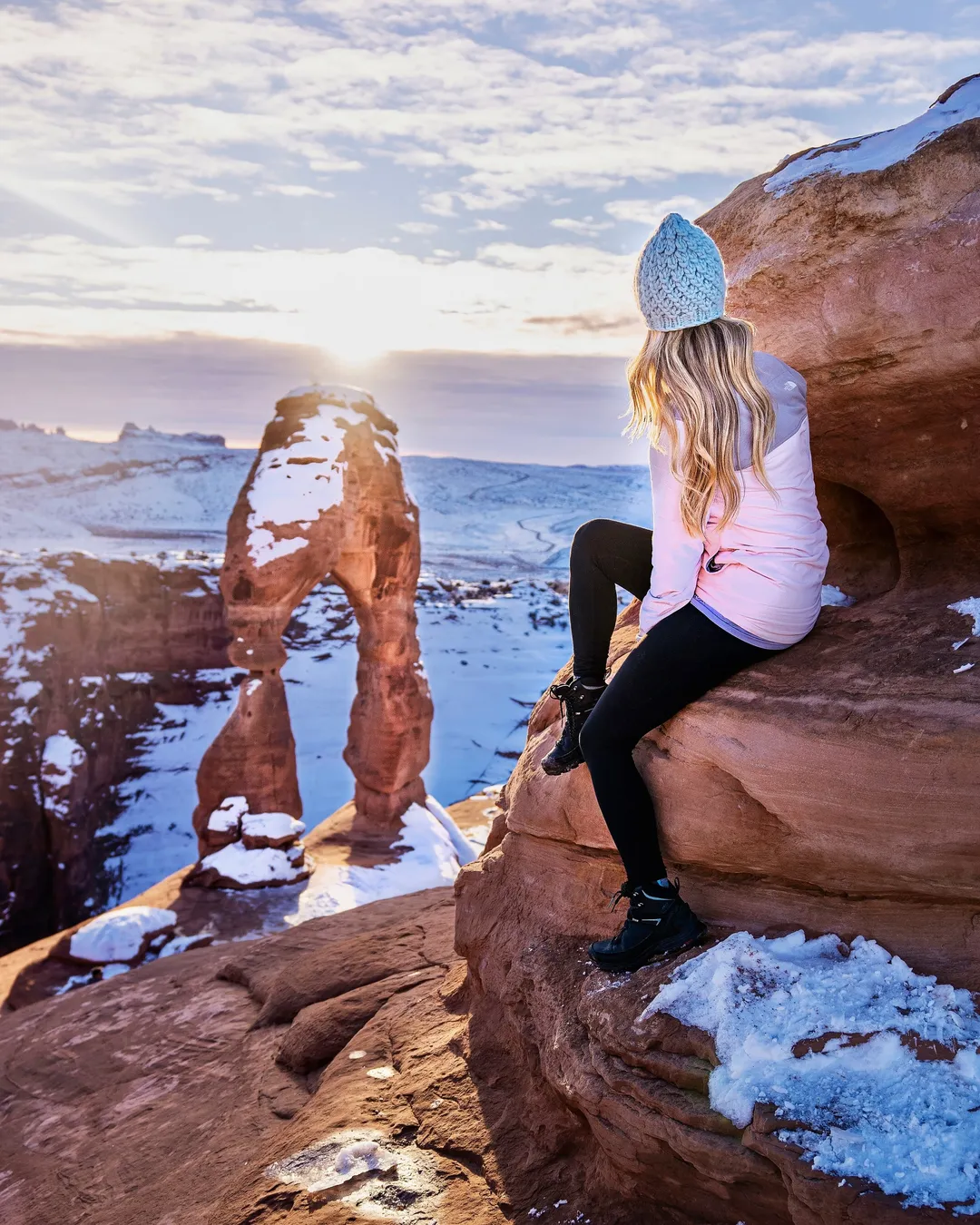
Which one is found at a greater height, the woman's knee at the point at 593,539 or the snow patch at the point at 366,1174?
the woman's knee at the point at 593,539

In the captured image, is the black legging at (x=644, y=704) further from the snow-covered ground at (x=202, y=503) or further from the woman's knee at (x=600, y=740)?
the snow-covered ground at (x=202, y=503)

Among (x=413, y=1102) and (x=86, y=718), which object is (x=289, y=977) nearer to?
(x=413, y=1102)

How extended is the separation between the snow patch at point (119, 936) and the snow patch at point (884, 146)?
879 cm

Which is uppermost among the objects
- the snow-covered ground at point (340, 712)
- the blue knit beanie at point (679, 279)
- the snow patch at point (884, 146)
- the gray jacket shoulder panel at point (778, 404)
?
the snow patch at point (884, 146)

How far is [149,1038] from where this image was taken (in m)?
4.79

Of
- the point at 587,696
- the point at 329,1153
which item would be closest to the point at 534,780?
the point at 587,696

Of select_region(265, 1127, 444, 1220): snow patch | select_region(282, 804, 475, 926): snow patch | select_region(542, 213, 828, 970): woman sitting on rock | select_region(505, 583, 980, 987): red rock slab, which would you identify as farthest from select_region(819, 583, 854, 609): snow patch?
select_region(282, 804, 475, 926): snow patch

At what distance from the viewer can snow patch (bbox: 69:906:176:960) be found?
29.5ft

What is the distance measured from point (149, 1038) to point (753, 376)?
446 centimetres

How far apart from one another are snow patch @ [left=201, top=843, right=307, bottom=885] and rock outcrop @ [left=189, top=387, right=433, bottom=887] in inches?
0.6

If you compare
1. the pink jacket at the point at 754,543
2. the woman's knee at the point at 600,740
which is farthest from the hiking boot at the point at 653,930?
the pink jacket at the point at 754,543

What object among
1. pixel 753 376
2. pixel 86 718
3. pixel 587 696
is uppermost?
pixel 753 376

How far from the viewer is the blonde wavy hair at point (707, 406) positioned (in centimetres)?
246

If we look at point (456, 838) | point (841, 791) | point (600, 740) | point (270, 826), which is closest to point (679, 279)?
point (600, 740)
